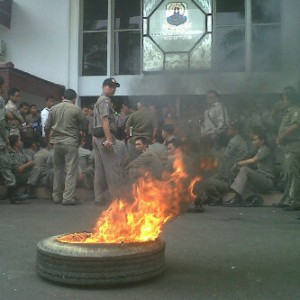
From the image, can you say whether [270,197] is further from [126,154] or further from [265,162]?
[126,154]

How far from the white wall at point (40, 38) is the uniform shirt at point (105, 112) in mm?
5410

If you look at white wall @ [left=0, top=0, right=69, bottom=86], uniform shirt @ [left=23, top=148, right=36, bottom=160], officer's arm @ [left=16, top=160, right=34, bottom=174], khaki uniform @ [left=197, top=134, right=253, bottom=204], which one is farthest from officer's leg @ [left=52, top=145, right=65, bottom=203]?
white wall @ [left=0, top=0, right=69, bottom=86]

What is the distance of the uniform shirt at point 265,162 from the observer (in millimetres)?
6931

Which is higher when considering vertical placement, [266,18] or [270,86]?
[266,18]

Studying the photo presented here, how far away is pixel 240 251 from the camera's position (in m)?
4.21

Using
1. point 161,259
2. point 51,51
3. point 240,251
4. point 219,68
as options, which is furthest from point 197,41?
point 51,51

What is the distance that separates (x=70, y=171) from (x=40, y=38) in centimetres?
574

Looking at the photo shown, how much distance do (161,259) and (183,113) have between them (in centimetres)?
136

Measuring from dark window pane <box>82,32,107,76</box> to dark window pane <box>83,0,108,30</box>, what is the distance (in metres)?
0.21

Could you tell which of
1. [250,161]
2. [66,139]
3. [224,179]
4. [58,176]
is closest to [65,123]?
[66,139]

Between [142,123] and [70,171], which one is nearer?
[142,123]

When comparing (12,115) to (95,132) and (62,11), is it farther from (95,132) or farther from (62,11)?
(62,11)

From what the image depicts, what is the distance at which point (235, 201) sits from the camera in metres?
7.24

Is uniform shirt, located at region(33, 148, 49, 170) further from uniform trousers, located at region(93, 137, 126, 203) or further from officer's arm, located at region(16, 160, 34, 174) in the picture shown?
uniform trousers, located at region(93, 137, 126, 203)
